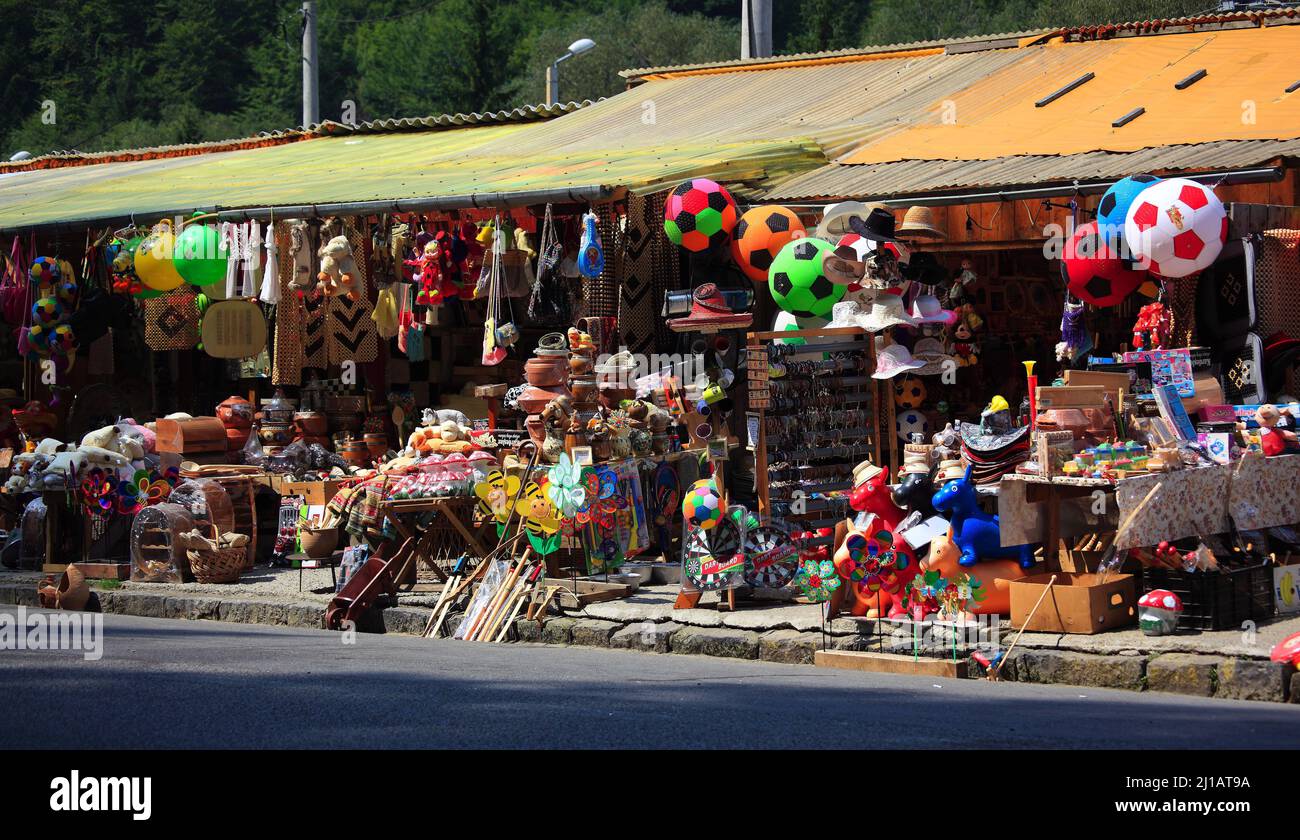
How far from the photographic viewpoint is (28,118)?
64.1 metres

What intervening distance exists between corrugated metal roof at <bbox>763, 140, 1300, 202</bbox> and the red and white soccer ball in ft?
3.07

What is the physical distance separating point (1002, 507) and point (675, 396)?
351 cm

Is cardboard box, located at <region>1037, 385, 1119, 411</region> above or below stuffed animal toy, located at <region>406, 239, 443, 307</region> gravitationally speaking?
below

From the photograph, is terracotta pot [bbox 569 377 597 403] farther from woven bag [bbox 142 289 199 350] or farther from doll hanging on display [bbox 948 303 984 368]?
woven bag [bbox 142 289 199 350]

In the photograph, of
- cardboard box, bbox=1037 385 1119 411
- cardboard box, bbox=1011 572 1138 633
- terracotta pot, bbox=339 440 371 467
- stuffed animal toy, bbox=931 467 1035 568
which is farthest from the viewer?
terracotta pot, bbox=339 440 371 467

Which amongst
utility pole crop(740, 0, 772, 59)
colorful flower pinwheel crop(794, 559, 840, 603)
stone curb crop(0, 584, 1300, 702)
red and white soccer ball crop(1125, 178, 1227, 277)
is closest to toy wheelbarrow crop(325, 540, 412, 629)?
stone curb crop(0, 584, 1300, 702)

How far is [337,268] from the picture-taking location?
16.6 metres

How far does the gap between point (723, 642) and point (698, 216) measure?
14.8 feet

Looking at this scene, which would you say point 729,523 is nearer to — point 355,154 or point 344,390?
point 344,390

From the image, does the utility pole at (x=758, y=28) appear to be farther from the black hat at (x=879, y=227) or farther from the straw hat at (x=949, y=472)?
the straw hat at (x=949, y=472)

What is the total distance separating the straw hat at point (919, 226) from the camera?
537 inches

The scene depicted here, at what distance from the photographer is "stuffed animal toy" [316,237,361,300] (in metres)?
16.5
